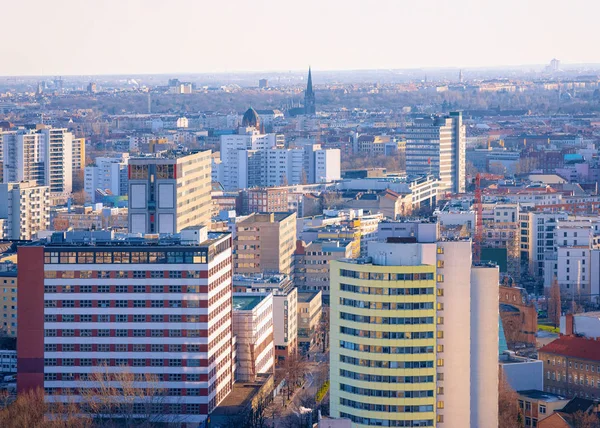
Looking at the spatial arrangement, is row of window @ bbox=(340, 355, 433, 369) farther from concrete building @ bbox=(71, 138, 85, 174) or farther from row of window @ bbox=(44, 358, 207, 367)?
concrete building @ bbox=(71, 138, 85, 174)

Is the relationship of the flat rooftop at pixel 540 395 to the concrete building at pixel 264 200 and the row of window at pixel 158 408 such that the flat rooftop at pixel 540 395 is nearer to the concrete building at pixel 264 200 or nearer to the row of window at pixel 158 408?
the row of window at pixel 158 408

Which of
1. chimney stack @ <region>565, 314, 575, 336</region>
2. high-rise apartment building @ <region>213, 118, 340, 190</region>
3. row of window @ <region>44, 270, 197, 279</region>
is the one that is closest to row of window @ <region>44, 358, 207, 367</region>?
row of window @ <region>44, 270, 197, 279</region>

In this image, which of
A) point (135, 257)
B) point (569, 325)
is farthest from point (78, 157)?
point (135, 257)

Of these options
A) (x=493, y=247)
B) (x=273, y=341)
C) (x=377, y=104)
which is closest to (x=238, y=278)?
(x=273, y=341)

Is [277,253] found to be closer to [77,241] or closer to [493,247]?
[493,247]

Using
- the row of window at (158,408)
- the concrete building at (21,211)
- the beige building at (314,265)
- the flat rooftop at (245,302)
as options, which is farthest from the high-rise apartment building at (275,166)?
the row of window at (158,408)

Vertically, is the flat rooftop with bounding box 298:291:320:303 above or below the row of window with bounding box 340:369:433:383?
below
